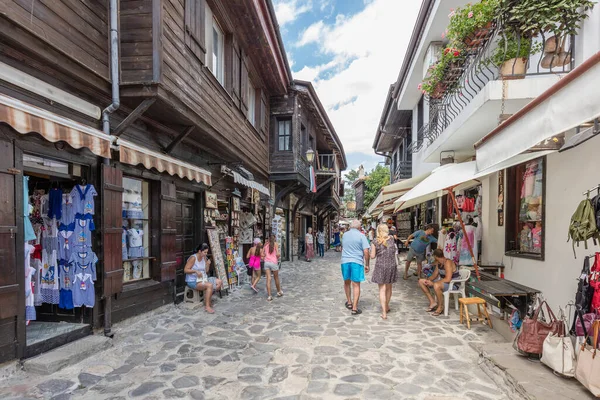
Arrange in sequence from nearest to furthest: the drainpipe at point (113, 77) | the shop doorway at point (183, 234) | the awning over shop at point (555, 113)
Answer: the awning over shop at point (555, 113) < the drainpipe at point (113, 77) < the shop doorway at point (183, 234)

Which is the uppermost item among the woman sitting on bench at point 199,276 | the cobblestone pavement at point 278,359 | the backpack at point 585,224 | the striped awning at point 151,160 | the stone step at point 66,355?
the striped awning at point 151,160

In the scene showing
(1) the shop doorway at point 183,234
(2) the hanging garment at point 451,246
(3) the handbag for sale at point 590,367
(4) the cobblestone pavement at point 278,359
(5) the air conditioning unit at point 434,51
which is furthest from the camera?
(5) the air conditioning unit at point 434,51

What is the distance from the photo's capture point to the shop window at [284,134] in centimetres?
1255

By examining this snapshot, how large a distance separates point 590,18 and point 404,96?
821 centimetres

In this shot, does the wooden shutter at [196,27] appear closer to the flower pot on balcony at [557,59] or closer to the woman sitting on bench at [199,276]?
the woman sitting on bench at [199,276]

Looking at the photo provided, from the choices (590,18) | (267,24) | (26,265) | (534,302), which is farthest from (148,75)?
(534,302)

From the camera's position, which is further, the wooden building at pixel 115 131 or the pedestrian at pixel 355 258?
the pedestrian at pixel 355 258

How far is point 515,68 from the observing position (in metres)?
4.38

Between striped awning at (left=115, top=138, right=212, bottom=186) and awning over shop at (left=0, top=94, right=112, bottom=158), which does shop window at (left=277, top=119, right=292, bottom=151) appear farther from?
awning over shop at (left=0, top=94, right=112, bottom=158)

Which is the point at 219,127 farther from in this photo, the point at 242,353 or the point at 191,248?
the point at 242,353

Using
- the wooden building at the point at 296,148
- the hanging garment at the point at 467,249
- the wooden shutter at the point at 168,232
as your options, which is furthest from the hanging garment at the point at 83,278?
the wooden building at the point at 296,148

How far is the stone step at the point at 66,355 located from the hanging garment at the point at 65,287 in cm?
58

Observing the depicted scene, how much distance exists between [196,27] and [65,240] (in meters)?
Result: 4.23

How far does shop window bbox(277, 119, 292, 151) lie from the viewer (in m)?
12.6
